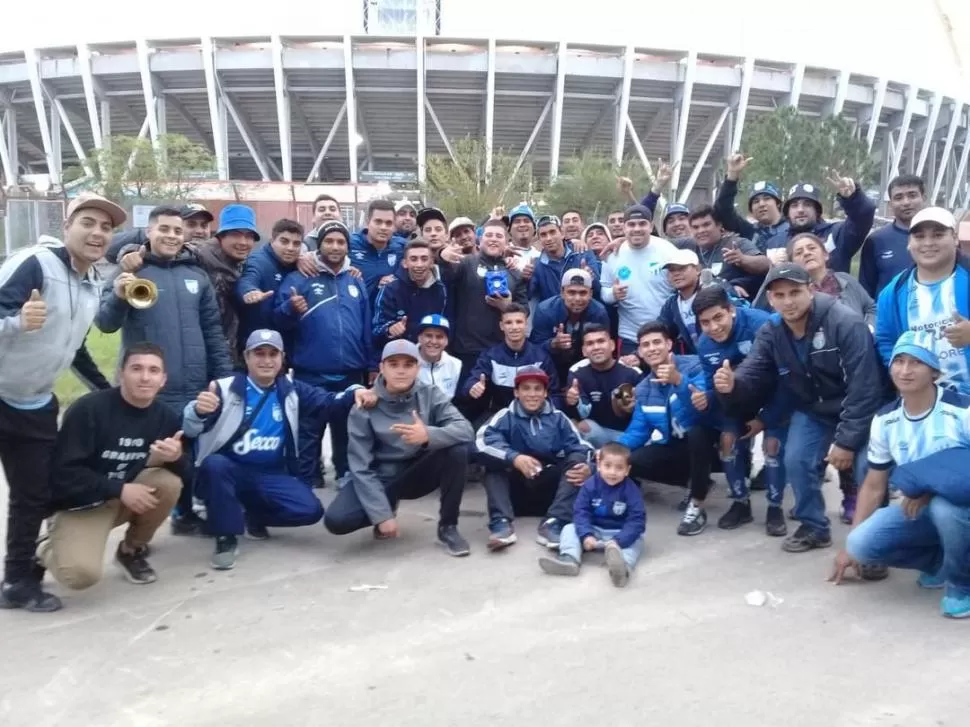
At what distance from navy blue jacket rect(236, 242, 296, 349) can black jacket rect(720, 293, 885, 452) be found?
3201mm

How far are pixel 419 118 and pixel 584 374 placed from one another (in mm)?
38211

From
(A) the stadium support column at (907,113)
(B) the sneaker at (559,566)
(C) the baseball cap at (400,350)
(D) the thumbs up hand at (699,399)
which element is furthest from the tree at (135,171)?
→ (A) the stadium support column at (907,113)

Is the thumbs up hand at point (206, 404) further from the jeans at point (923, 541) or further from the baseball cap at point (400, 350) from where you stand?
the jeans at point (923, 541)

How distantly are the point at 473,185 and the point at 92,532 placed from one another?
2687cm

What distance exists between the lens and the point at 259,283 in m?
5.71

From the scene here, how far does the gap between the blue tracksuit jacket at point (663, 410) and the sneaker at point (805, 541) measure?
96 centimetres

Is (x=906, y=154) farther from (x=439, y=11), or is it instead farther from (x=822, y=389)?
(x=822, y=389)

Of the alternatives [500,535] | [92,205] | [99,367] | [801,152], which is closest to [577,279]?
[500,535]

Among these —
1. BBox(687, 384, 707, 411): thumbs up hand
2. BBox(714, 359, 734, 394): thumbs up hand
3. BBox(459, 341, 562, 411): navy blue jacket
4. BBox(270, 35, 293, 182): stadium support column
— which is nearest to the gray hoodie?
BBox(459, 341, 562, 411): navy blue jacket

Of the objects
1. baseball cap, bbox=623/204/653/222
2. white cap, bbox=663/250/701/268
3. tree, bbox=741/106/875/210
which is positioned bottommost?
white cap, bbox=663/250/701/268

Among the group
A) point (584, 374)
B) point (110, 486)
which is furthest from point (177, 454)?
point (584, 374)

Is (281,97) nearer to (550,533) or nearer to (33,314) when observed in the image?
(550,533)

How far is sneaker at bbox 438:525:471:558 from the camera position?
15.4ft

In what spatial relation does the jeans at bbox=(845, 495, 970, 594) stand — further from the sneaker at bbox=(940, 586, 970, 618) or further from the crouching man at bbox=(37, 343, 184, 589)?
the crouching man at bbox=(37, 343, 184, 589)
